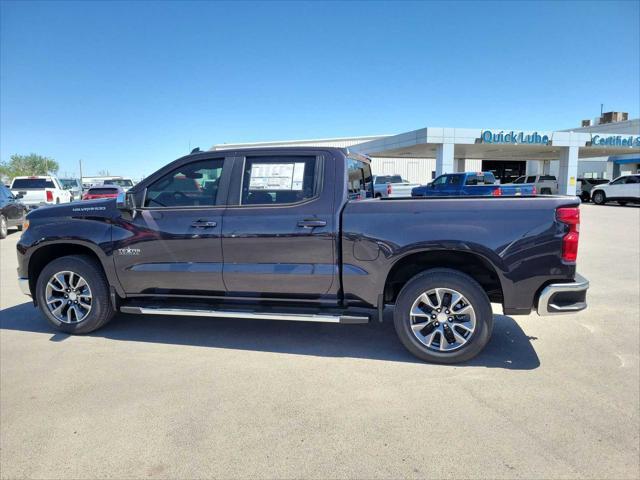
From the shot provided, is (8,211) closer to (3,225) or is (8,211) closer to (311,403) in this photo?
(3,225)

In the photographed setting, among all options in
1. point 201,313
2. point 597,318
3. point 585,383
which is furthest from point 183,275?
point 597,318

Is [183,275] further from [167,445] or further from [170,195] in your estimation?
[167,445]

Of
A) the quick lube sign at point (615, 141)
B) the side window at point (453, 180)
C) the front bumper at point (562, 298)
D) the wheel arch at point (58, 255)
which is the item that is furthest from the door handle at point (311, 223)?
the quick lube sign at point (615, 141)

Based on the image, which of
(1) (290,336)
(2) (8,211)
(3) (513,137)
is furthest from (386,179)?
(1) (290,336)

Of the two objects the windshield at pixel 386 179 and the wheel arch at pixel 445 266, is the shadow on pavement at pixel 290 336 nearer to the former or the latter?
the wheel arch at pixel 445 266

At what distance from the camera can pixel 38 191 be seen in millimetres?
17359

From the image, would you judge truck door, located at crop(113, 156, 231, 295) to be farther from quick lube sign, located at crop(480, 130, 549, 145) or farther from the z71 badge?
quick lube sign, located at crop(480, 130, 549, 145)

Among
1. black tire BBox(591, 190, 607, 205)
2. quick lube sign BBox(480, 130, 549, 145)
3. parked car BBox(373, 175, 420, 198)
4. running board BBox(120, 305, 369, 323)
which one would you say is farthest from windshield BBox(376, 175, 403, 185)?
running board BBox(120, 305, 369, 323)

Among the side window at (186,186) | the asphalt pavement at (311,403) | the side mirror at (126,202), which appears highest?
the side window at (186,186)

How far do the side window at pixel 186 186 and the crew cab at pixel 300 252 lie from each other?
0.04 ft

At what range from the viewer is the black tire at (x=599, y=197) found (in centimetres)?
2723

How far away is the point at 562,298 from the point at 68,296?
486cm

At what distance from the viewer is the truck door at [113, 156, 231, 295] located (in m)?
4.39

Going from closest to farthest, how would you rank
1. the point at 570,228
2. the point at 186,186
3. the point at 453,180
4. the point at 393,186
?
the point at 570,228 < the point at 186,186 < the point at 453,180 < the point at 393,186
